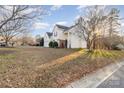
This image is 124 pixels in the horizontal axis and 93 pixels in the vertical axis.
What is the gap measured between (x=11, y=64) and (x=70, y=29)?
1.05m

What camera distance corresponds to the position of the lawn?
11.2ft

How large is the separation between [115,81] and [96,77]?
279 millimetres

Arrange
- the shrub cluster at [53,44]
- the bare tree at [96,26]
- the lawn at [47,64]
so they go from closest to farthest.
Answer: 1. the lawn at [47,64]
2. the bare tree at [96,26]
3. the shrub cluster at [53,44]

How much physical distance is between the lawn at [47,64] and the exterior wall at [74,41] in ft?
0.27

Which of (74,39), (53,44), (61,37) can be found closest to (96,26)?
(74,39)

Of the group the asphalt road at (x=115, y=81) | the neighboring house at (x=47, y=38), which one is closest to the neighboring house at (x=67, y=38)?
the neighboring house at (x=47, y=38)

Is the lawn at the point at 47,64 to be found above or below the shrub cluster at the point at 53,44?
below

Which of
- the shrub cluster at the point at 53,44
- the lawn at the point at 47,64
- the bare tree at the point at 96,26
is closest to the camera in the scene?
the lawn at the point at 47,64

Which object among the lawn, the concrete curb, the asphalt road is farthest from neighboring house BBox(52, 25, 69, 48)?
the asphalt road

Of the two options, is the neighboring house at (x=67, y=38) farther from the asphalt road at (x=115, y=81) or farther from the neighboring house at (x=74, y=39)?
the asphalt road at (x=115, y=81)

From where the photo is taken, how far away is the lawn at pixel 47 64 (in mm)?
3404

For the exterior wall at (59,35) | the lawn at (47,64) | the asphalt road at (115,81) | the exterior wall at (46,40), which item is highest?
the exterior wall at (59,35)

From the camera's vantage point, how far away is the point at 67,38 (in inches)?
154
